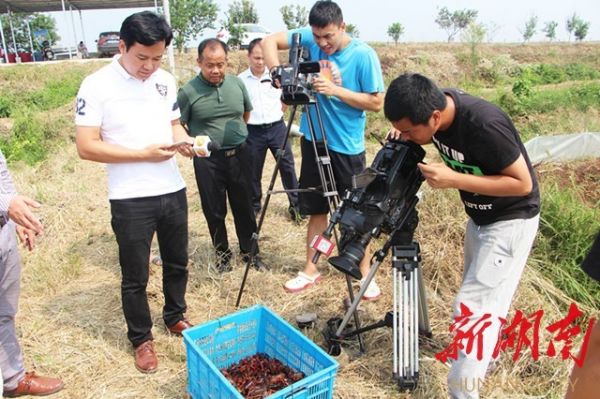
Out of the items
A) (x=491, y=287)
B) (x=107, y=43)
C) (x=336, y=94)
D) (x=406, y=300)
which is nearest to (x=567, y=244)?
(x=491, y=287)

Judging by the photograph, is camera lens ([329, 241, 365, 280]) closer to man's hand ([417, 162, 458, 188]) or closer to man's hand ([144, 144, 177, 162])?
man's hand ([417, 162, 458, 188])

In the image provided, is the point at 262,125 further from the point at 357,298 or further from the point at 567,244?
the point at 567,244

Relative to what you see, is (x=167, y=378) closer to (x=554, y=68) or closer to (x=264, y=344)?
(x=264, y=344)

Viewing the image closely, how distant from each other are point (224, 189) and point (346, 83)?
136cm

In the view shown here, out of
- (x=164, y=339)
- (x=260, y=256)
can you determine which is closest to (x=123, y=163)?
(x=164, y=339)

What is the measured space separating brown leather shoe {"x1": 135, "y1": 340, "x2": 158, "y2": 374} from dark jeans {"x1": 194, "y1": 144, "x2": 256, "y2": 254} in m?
1.25

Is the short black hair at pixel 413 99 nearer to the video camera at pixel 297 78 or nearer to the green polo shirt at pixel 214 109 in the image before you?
the video camera at pixel 297 78

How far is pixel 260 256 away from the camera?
402 centimetres

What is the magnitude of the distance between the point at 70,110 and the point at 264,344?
961 centimetres

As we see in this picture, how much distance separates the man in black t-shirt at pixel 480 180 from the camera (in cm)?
187

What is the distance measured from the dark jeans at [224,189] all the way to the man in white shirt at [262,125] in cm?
105

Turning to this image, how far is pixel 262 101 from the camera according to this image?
4758mm

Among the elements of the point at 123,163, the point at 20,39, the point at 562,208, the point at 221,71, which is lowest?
the point at 562,208

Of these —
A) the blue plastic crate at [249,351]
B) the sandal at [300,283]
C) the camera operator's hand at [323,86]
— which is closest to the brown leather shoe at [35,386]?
the blue plastic crate at [249,351]
